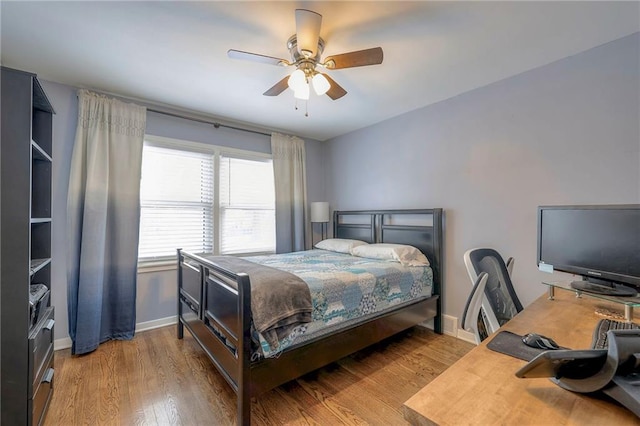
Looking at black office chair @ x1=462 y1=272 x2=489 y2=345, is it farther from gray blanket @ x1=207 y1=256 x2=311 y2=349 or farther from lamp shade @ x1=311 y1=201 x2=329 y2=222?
lamp shade @ x1=311 y1=201 x2=329 y2=222

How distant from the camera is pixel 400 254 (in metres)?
2.84

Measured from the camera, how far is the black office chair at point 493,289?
5.03 ft

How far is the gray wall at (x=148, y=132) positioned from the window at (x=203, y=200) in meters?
0.15

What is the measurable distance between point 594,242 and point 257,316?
202 centimetres

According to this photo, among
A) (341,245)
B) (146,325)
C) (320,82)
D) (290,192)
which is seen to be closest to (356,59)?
(320,82)

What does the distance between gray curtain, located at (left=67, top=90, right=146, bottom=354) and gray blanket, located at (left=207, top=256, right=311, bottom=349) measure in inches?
70.3

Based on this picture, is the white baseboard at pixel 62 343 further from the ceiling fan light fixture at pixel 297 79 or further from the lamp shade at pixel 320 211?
the ceiling fan light fixture at pixel 297 79

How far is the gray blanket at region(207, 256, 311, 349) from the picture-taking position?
160 cm

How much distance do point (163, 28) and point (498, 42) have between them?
2.39 meters

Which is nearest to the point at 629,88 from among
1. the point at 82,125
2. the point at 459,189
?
the point at 459,189

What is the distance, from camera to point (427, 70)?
93.0 inches

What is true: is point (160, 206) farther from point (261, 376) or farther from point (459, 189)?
point (459, 189)

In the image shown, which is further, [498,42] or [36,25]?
[498,42]

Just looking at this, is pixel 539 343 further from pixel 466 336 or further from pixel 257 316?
pixel 466 336
